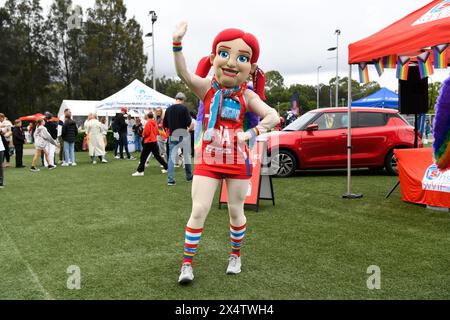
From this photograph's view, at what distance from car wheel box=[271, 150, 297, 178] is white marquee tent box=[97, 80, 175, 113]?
1045cm

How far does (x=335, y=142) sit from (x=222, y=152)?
23.0 feet

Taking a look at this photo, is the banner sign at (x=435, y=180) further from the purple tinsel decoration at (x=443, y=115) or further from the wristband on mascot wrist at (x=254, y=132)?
the purple tinsel decoration at (x=443, y=115)

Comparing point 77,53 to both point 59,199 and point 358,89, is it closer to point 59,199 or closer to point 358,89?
point 59,199

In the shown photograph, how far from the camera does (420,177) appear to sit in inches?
262

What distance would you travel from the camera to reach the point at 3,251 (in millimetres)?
4617

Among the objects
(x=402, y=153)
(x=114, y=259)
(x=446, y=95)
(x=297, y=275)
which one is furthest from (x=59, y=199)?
(x=446, y=95)

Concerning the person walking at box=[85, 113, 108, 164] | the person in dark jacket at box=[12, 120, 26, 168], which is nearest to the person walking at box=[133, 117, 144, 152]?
the person walking at box=[85, 113, 108, 164]

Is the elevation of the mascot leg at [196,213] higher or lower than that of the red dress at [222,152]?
lower

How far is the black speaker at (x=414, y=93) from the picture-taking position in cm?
762

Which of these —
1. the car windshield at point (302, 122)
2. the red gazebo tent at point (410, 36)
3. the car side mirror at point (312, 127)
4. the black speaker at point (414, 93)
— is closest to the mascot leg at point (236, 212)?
the red gazebo tent at point (410, 36)

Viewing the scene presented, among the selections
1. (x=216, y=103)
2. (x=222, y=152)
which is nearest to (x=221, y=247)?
(x=222, y=152)

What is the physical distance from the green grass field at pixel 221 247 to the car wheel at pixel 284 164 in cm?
201

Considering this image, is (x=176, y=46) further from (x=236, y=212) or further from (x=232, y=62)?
(x=236, y=212)

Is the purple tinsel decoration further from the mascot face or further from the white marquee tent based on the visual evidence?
the white marquee tent
